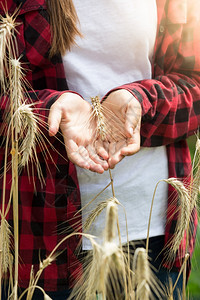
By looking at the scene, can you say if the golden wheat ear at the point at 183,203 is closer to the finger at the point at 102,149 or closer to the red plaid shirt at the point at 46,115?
the red plaid shirt at the point at 46,115

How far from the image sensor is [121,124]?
961mm

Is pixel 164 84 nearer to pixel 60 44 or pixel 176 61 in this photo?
pixel 176 61

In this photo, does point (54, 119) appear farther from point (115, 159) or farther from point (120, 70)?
point (120, 70)

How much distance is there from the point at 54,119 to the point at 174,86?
0.38 m

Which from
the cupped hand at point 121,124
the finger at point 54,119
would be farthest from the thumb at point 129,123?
the finger at point 54,119

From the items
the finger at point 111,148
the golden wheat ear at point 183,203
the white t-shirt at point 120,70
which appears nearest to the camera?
the golden wheat ear at point 183,203

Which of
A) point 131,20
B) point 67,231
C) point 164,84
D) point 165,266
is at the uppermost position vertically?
point 131,20

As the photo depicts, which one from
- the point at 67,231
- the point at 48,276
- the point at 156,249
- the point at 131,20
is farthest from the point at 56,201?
the point at 131,20

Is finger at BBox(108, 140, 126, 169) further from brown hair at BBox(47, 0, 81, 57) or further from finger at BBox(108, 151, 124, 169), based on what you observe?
brown hair at BBox(47, 0, 81, 57)

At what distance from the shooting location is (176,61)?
1.18 m

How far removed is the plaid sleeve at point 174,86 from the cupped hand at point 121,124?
60 mm

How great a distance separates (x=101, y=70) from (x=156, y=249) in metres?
0.47

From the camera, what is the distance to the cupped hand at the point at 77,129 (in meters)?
0.87

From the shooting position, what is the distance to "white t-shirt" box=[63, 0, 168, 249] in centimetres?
105
